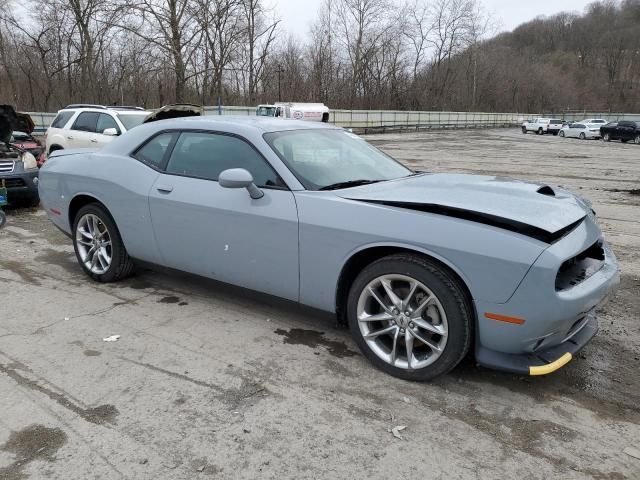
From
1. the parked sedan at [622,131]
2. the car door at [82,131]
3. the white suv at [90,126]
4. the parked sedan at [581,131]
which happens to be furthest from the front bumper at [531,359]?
Result: the parked sedan at [581,131]

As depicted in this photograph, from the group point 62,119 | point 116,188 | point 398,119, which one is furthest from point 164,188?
point 398,119

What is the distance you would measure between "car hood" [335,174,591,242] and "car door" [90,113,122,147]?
849 centimetres

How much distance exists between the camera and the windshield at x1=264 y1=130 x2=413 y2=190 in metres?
3.50

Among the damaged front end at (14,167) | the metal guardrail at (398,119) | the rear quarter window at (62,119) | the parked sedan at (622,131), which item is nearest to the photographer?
→ the damaged front end at (14,167)

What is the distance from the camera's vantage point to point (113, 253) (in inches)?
180

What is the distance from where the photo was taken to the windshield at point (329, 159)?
11.5 feet

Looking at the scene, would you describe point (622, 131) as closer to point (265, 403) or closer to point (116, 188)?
point (116, 188)

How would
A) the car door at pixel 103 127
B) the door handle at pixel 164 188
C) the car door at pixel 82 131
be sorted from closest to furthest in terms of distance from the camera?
1. the door handle at pixel 164 188
2. the car door at pixel 103 127
3. the car door at pixel 82 131

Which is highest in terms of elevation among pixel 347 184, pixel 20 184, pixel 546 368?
pixel 347 184

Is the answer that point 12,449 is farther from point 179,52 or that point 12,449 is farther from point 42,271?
point 179,52

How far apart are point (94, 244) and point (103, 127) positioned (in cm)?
682

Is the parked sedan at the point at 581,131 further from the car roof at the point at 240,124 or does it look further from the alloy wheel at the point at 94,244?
the alloy wheel at the point at 94,244

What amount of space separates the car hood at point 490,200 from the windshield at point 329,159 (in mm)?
213

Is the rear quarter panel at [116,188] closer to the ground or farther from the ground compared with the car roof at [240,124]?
closer to the ground
